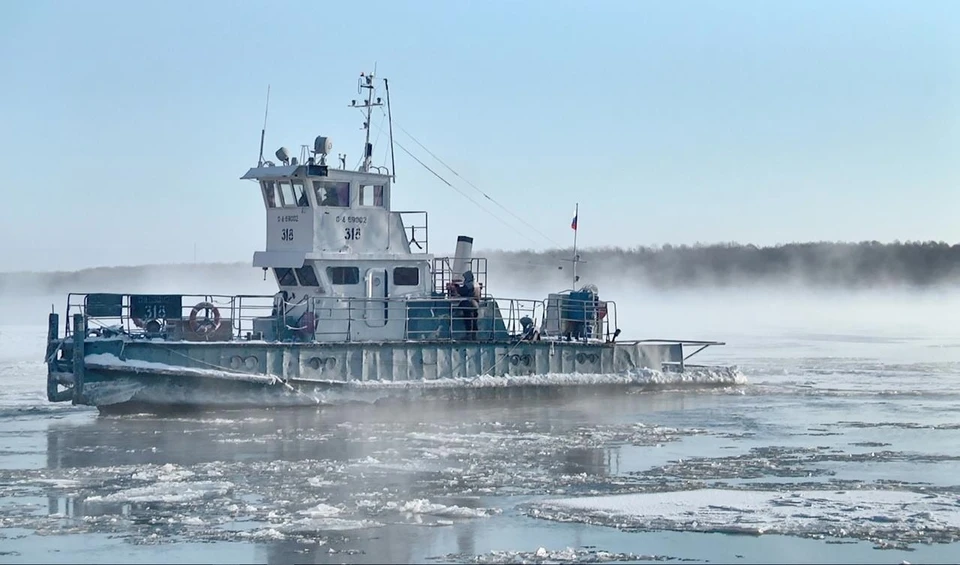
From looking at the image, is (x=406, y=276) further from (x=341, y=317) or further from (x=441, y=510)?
(x=441, y=510)

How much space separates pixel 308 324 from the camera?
2158 cm

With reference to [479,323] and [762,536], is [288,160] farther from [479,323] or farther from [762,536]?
[762,536]

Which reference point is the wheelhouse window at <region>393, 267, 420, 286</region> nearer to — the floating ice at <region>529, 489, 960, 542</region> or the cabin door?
the cabin door

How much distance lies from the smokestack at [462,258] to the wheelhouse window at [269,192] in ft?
12.2

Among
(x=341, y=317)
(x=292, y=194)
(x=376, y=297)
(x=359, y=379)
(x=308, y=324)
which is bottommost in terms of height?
(x=359, y=379)

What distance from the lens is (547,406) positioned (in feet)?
74.5

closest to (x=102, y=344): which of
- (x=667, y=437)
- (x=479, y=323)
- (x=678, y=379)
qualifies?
(x=479, y=323)

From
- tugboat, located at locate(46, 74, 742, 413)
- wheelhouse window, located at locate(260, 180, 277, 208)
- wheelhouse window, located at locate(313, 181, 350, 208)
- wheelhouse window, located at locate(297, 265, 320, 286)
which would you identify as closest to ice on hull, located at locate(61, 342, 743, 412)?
tugboat, located at locate(46, 74, 742, 413)

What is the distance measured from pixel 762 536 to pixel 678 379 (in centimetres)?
1472

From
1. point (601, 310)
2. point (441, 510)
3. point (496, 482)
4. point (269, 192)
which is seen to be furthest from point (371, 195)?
point (441, 510)

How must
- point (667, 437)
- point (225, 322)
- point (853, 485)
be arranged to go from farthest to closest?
point (225, 322) → point (667, 437) → point (853, 485)

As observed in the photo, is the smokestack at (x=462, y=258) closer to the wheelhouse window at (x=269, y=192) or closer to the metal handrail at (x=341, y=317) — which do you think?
the metal handrail at (x=341, y=317)

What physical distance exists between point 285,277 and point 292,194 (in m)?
1.55

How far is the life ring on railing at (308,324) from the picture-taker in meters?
21.5
